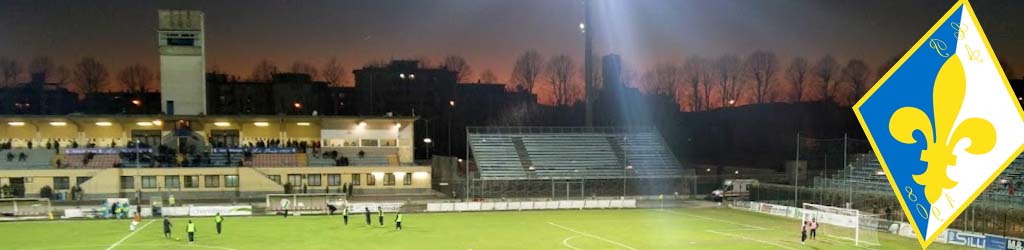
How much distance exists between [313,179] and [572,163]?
2231 cm

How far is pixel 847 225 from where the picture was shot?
127 ft

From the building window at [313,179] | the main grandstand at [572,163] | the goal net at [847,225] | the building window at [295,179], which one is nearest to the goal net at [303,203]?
the building window at [295,179]

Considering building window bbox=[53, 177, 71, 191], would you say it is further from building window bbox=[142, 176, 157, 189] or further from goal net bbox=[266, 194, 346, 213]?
goal net bbox=[266, 194, 346, 213]

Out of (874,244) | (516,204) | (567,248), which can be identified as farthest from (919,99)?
(516,204)

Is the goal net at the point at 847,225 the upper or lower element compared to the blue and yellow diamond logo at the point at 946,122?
lower

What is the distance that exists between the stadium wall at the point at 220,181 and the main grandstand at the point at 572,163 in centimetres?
704

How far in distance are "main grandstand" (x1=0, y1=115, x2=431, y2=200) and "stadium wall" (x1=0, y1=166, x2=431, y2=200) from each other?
0.25 feet

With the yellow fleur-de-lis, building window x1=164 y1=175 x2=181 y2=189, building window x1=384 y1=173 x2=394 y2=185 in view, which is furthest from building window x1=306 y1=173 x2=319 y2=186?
the yellow fleur-de-lis

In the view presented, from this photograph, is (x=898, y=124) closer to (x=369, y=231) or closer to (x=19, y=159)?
(x=369, y=231)

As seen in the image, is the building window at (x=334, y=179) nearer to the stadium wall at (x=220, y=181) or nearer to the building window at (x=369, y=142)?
the stadium wall at (x=220, y=181)

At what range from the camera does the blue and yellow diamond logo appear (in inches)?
341

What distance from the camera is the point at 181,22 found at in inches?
2594

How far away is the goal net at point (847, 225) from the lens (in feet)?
122

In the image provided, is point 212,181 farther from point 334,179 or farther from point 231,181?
point 334,179
